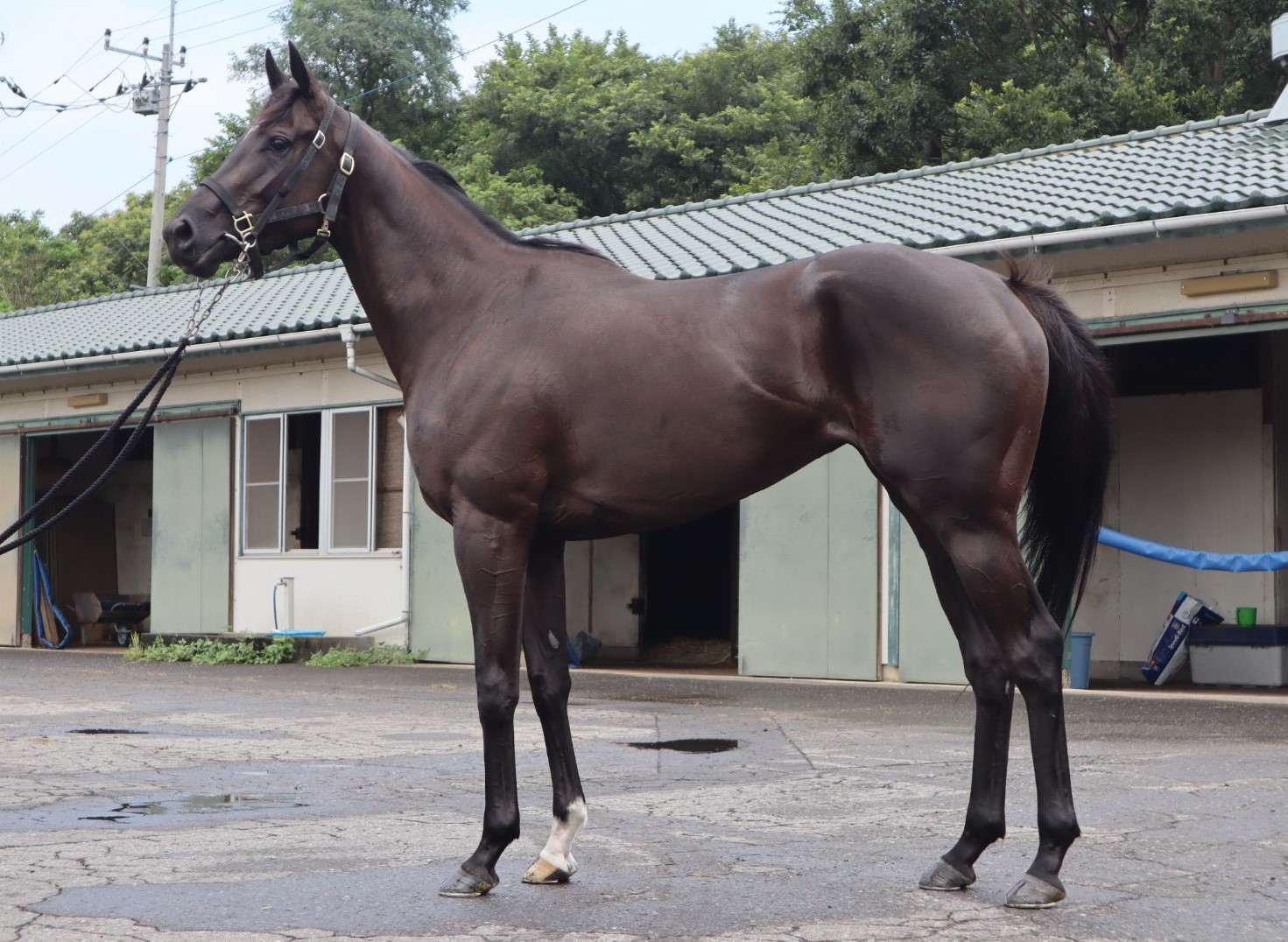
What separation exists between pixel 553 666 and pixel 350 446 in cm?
1174

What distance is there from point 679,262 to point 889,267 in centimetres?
966

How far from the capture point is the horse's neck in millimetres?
4312

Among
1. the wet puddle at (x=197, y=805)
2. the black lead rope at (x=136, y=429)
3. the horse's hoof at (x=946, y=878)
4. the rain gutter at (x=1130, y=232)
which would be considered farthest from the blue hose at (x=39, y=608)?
the horse's hoof at (x=946, y=878)

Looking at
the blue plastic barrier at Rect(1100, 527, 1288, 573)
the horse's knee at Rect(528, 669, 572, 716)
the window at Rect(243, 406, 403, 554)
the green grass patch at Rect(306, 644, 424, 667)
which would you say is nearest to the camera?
the horse's knee at Rect(528, 669, 572, 716)

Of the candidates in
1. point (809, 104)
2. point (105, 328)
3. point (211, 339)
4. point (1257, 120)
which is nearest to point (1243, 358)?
point (1257, 120)

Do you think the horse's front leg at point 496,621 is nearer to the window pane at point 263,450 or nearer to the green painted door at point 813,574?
the green painted door at point 813,574

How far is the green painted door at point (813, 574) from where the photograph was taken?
12.3 metres

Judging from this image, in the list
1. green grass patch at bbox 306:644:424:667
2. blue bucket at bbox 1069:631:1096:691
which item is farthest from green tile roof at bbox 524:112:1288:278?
green grass patch at bbox 306:644:424:667

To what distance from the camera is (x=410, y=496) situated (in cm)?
1481

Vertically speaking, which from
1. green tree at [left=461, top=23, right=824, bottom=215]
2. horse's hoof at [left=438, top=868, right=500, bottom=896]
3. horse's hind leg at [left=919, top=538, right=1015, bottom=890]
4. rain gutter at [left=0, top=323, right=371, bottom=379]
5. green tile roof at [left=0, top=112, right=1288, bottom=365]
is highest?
green tree at [left=461, top=23, right=824, bottom=215]

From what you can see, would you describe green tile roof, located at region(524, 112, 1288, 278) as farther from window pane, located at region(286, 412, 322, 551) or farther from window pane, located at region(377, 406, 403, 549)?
window pane, located at region(286, 412, 322, 551)

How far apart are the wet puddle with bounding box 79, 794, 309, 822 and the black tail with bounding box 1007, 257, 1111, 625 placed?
9.03ft

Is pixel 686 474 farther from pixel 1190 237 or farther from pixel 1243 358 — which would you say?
pixel 1243 358

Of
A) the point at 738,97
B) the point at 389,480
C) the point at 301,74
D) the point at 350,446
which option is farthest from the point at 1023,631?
the point at 738,97
